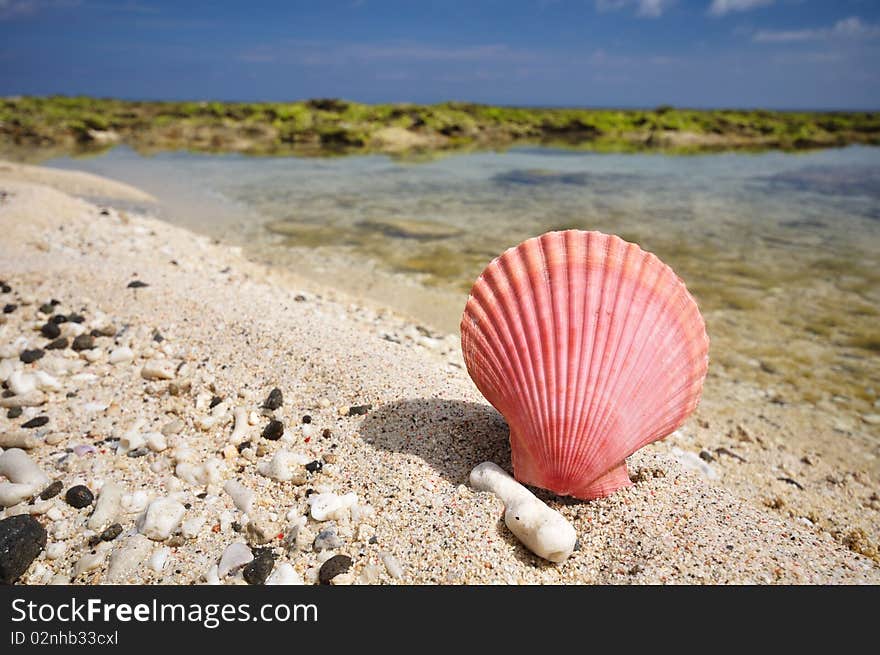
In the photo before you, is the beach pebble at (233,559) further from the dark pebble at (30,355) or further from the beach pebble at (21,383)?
the dark pebble at (30,355)

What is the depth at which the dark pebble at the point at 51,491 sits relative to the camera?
2.51m

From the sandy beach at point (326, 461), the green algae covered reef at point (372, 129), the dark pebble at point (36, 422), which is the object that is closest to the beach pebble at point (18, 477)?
the sandy beach at point (326, 461)

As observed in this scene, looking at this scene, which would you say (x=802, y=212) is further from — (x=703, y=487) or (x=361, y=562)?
(x=361, y=562)

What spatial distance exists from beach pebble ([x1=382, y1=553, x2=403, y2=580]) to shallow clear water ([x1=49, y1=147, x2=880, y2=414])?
3.90 metres

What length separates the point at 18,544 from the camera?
2143 millimetres

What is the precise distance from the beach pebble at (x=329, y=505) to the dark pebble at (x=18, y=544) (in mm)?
1147

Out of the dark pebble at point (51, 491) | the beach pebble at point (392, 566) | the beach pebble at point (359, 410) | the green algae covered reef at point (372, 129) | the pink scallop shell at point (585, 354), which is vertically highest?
the green algae covered reef at point (372, 129)

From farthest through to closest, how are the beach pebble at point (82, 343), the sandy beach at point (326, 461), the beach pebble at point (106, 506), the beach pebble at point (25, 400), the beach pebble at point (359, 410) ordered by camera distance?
the beach pebble at point (82, 343) < the beach pebble at point (25, 400) < the beach pebble at point (359, 410) < the beach pebble at point (106, 506) < the sandy beach at point (326, 461)

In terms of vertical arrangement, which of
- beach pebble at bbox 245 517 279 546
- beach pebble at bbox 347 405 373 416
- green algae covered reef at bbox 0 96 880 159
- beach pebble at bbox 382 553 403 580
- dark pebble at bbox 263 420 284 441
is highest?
green algae covered reef at bbox 0 96 880 159

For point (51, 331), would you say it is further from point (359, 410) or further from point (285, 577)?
point (285, 577)

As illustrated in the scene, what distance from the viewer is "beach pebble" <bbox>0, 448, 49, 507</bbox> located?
2486mm

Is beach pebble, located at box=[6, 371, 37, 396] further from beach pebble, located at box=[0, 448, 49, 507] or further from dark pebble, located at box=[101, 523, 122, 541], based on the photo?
dark pebble, located at box=[101, 523, 122, 541]

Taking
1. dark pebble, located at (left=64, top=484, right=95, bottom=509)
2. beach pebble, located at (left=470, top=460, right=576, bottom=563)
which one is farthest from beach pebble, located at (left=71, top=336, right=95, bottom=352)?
beach pebble, located at (left=470, top=460, right=576, bottom=563)
